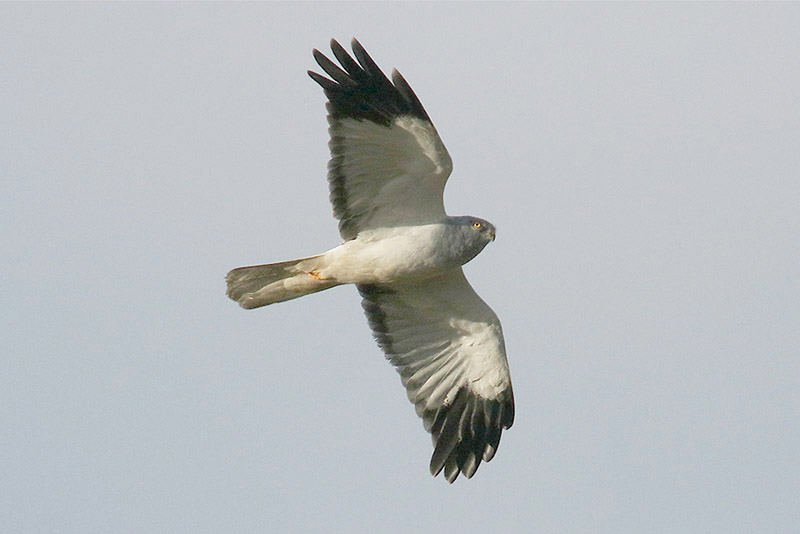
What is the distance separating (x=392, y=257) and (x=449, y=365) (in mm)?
1613

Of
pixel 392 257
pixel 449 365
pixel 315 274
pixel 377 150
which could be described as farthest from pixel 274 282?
pixel 449 365

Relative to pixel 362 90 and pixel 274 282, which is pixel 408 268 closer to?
pixel 274 282

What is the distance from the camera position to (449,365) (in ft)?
41.3

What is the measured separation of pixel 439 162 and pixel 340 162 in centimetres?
91

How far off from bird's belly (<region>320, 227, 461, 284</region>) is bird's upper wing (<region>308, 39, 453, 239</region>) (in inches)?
5.9

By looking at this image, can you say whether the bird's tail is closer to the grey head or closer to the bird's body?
the bird's body

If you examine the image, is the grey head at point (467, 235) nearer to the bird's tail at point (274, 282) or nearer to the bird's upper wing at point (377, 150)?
the bird's upper wing at point (377, 150)

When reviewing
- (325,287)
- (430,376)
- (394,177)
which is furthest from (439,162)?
(430,376)

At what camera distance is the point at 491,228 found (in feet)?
38.2

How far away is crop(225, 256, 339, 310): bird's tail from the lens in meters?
11.7

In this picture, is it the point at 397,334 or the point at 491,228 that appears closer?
the point at 491,228

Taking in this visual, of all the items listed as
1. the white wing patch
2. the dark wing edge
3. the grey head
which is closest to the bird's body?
the grey head

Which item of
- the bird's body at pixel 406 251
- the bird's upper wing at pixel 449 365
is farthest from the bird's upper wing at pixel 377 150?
the bird's upper wing at pixel 449 365

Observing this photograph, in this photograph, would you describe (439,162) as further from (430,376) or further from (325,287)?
(430,376)
